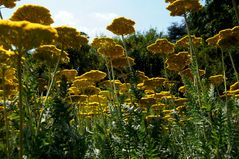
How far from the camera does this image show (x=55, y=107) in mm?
3574

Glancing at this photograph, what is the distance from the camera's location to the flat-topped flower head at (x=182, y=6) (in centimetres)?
614

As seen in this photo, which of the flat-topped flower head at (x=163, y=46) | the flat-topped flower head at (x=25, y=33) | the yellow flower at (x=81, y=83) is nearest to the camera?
the flat-topped flower head at (x=25, y=33)

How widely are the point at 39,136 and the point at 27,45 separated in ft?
2.98

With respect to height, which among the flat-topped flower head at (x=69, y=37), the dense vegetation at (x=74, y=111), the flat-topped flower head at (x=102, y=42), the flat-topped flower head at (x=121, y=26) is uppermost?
the flat-topped flower head at (x=121, y=26)

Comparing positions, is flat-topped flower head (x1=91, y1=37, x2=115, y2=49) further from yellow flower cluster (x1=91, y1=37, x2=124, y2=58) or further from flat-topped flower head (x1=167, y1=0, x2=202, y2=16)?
flat-topped flower head (x1=167, y1=0, x2=202, y2=16)

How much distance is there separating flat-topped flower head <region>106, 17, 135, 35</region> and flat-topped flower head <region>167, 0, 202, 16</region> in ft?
3.52

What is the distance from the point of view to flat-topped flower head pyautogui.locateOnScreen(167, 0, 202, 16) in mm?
6137

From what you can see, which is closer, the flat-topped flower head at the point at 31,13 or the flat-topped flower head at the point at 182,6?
the flat-topped flower head at the point at 31,13

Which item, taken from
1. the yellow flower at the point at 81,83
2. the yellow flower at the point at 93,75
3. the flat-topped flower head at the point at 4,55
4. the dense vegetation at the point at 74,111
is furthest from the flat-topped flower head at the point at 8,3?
the yellow flower at the point at 93,75

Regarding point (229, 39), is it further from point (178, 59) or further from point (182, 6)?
point (178, 59)

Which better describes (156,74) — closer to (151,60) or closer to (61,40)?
(151,60)

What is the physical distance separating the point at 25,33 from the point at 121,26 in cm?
470

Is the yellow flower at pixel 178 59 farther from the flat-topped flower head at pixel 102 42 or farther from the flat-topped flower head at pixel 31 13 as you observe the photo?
the flat-topped flower head at pixel 31 13

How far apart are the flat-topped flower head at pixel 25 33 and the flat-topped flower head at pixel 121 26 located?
4451 millimetres
